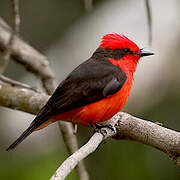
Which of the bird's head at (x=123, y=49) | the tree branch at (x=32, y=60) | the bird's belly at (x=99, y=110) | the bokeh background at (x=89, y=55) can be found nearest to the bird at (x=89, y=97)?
the bird's belly at (x=99, y=110)

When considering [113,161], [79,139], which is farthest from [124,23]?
[113,161]

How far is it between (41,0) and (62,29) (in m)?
0.65

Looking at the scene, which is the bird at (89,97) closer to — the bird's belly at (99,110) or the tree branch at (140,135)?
the bird's belly at (99,110)

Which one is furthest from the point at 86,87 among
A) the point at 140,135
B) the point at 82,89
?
the point at 140,135

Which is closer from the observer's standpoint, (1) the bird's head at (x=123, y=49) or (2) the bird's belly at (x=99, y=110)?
(2) the bird's belly at (x=99, y=110)

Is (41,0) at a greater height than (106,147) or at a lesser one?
greater

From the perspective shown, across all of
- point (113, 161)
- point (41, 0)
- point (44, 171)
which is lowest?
point (113, 161)

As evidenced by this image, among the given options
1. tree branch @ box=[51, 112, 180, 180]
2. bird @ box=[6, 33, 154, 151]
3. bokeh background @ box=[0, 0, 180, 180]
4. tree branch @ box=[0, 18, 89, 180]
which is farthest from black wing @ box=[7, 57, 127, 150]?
bokeh background @ box=[0, 0, 180, 180]

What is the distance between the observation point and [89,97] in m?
4.81

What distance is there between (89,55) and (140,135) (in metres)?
4.21

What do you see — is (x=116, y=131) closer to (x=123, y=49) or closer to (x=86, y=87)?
(x=86, y=87)

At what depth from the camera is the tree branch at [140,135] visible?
3874mm

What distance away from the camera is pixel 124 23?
27.9ft

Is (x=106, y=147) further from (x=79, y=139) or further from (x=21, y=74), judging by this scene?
(x=21, y=74)
